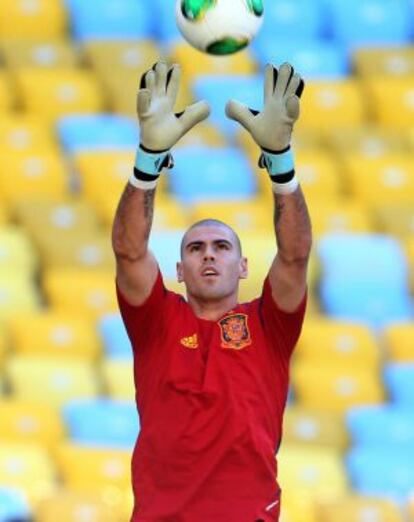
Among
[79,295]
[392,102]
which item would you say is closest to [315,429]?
→ [79,295]

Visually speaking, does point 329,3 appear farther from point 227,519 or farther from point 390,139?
point 227,519

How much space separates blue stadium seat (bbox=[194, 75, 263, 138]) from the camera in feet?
45.9

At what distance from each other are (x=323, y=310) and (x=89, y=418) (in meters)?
2.07

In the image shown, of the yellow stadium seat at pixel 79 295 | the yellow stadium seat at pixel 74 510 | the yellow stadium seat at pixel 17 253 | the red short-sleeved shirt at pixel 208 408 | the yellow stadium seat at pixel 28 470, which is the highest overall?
the yellow stadium seat at pixel 17 253

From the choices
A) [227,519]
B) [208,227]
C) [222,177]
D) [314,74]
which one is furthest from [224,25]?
[314,74]

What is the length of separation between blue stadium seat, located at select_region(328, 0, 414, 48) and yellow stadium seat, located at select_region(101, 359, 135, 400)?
416 centimetres

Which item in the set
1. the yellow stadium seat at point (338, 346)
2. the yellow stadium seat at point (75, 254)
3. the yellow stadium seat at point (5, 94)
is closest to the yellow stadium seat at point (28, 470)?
the yellow stadium seat at point (338, 346)

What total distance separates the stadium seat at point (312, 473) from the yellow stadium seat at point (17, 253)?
2171mm

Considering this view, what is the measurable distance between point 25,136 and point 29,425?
2932 millimetres

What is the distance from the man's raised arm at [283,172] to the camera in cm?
712

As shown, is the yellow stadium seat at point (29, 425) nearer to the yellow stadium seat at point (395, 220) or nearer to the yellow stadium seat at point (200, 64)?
the yellow stadium seat at point (395, 220)

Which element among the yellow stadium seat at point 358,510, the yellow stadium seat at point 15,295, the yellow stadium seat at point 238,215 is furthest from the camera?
the yellow stadium seat at point 238,215

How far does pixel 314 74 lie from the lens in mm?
14617

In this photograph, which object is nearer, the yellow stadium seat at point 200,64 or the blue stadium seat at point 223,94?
the blue stadium seat at point 223,94
